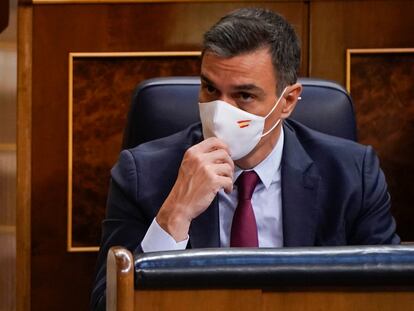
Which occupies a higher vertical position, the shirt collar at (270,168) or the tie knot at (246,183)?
the shirt collar at (270,168)

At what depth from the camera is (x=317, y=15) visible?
2.57 meters

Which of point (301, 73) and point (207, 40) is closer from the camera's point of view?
point (207, 40)

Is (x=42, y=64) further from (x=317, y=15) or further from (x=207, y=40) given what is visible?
(x=207, y=40)

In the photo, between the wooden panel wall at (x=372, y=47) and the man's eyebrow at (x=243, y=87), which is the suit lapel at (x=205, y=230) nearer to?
the man's eyebrow at (x=243, y=87)

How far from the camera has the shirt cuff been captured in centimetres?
156

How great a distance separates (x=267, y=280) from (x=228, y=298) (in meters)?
0.04

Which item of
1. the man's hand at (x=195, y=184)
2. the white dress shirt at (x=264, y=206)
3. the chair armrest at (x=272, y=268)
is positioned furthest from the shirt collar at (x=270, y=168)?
the chair armrest at (x=272, y=268)

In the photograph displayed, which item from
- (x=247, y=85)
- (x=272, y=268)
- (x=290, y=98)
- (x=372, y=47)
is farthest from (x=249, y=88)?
(x=372, y=47)

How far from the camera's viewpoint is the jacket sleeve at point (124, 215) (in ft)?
5.48

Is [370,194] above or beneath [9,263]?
above

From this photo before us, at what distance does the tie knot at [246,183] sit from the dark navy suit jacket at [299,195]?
54 mm

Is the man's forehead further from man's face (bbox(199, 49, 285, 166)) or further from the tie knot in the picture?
the tie knot

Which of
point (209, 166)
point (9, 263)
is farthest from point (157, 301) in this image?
point (9, 263)

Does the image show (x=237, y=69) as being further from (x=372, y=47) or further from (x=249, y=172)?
(x=372, y=47)
